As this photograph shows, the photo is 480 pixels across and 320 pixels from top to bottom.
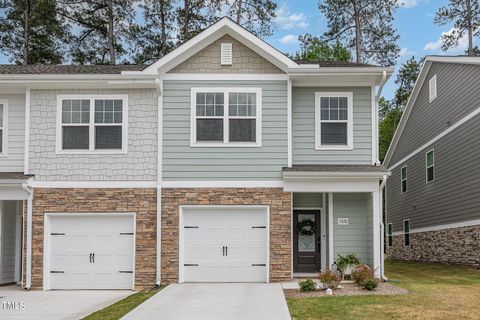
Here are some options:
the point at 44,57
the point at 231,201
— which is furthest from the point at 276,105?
the point at 44,57

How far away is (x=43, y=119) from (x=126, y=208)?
334 centimetres

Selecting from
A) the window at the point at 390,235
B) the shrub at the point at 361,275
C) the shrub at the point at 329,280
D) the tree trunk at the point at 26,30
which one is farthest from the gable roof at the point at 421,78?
the tree trunk at the point at 26,30

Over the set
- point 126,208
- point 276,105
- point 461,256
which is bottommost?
point 461,256

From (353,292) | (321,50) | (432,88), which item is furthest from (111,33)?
(353,292)

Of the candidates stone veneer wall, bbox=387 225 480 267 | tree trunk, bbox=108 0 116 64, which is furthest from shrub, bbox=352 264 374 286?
tree trunk, bbox=108 0 116 64

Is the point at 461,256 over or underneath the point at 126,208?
underneath

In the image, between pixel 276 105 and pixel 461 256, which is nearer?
pixel 276 105

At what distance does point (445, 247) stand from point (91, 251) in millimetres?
13264

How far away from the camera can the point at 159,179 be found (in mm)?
16172

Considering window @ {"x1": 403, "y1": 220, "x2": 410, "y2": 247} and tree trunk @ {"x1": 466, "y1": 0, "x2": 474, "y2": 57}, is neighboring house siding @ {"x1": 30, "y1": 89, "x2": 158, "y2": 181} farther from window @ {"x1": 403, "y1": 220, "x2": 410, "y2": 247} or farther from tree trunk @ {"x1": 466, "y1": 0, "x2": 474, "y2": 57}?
tree trunk @ {"x1": 466, "y1": 0, "x2": 474, "y2": 57}

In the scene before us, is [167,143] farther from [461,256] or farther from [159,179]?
[461,256]

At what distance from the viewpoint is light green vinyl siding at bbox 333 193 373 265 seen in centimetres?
1664

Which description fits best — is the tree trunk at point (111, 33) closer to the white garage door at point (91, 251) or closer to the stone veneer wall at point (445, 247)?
the white garage door at point (91, 251)

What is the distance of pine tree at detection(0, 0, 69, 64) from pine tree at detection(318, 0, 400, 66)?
14.4 meters
